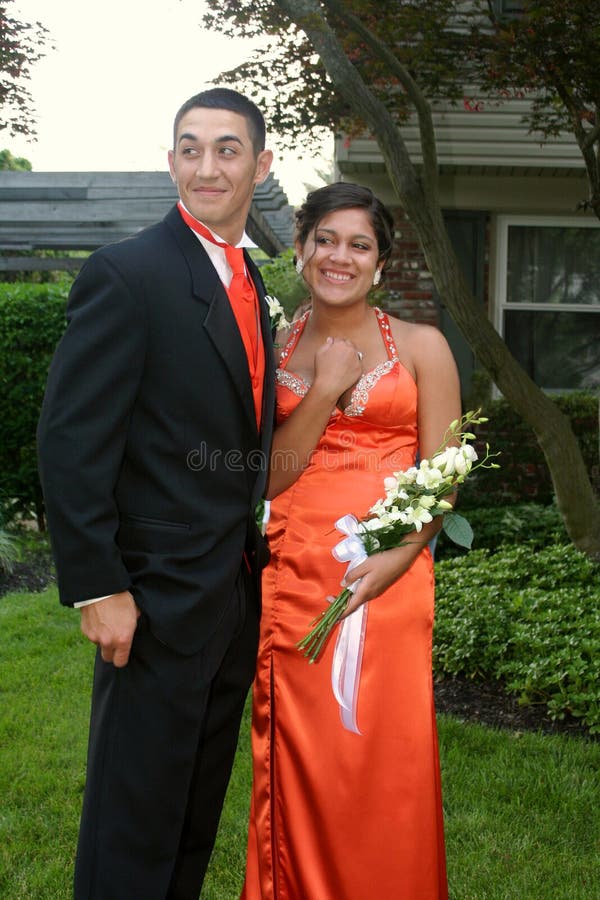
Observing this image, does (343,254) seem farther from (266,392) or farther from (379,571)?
(379,571)

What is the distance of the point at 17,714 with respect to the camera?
4.80 metres

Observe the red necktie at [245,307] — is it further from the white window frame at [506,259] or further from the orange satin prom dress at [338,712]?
the white window frame at [506,259]

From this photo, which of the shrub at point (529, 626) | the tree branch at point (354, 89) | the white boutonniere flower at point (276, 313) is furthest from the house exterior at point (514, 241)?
the white boutonniere flower at point (276, 313)

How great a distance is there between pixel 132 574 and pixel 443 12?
6127 millimetres

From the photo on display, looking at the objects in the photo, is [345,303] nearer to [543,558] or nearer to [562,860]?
[562,860]

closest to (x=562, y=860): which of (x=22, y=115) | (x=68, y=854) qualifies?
(x=68, y=854)

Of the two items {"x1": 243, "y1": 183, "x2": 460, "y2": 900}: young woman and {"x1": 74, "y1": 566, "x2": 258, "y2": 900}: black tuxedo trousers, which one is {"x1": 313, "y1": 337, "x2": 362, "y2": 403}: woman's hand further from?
{"x1": 74, "y1": 566, "x2": 258, "y2": 900}: black tuxedo trousers

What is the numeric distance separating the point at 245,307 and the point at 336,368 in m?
0.43

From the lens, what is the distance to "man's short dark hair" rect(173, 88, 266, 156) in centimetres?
230

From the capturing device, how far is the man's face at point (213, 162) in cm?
229

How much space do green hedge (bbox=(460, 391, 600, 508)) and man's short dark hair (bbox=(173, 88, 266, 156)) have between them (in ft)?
22.4

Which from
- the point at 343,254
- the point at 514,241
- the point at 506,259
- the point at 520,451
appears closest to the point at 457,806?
the point at 343,254

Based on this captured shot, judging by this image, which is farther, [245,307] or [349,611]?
[349,611]

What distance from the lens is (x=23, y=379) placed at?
9.30 meters
